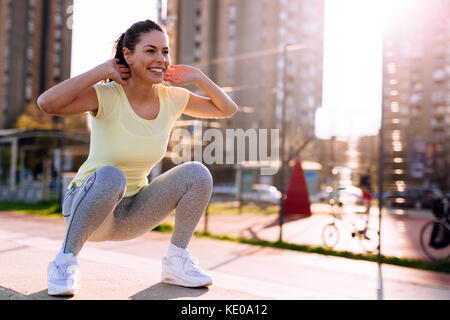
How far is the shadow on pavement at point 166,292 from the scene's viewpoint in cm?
200

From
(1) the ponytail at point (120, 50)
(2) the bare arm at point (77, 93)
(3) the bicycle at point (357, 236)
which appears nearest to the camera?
(2) the bare arm at point (77, 93)

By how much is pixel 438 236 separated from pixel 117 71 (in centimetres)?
572

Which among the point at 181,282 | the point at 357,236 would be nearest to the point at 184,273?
the point at 181,282

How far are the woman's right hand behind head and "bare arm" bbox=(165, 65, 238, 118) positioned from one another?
0.67ft

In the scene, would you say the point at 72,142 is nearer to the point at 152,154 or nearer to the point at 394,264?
the point at 394,264

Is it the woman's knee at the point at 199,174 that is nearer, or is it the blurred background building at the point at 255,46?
the woman's knee at the point at 199,174

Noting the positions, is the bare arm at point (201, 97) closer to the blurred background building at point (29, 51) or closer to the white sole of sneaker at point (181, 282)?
the white sole of sneaker at point (181, 282)

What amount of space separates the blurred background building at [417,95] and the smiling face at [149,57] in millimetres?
4813

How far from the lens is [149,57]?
2.03 meters

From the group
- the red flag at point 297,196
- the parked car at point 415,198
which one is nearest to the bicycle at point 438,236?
the red flag at point 297,196

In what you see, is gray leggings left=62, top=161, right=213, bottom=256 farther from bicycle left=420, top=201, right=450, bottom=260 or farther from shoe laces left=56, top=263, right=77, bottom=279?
bicycle left=420, top=201, right=450, bottom=260
